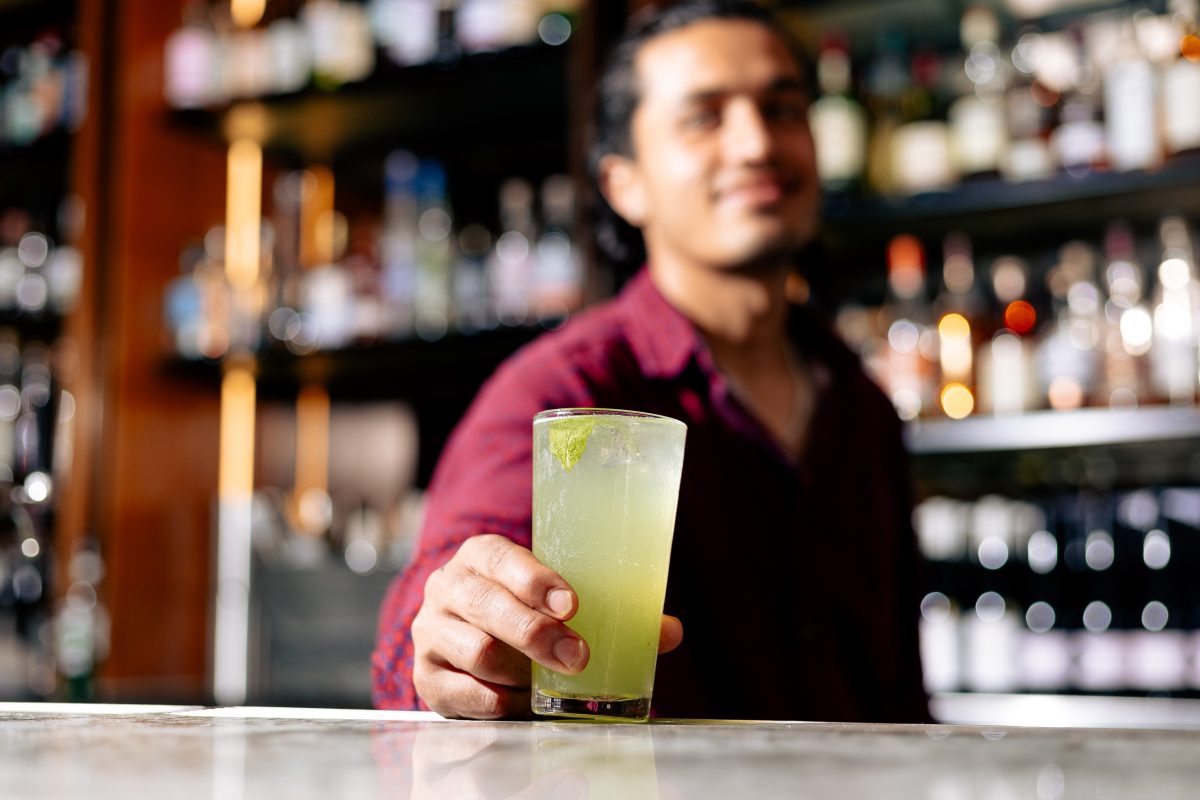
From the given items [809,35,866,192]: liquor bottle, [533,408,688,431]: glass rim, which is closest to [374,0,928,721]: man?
[533,408,688,431]: glass rim

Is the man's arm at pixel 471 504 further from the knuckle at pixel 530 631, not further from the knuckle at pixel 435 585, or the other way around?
the knuckle at pixel 530 631

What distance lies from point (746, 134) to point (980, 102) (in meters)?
0.85

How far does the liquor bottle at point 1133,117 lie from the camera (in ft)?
6.35

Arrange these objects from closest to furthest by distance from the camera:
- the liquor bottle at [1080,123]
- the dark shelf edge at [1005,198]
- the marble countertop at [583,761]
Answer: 1. the marble countertop at [583,761]
2. the dark shelf edge at [1005,198]
3. the liquor bottle at [1080,123]

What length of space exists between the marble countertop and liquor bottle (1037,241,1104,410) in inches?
62.2

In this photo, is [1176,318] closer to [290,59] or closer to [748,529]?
[748,529]

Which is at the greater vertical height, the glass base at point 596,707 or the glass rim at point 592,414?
the glass rim at point 592,414

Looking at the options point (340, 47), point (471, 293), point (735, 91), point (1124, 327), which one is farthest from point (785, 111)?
point (340, 47)

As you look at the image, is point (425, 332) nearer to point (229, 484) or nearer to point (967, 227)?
point (229, 484)

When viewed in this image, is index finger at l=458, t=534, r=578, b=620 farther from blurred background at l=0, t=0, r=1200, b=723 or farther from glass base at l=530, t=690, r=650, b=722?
blurred background at l=0, t=0, r=1200, b=723

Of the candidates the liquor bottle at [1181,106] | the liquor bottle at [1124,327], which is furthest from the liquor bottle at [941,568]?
the liquor bottle at [1181,106]

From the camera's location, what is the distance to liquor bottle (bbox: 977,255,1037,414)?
202 cm

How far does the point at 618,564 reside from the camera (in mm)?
639

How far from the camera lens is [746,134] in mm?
1449
